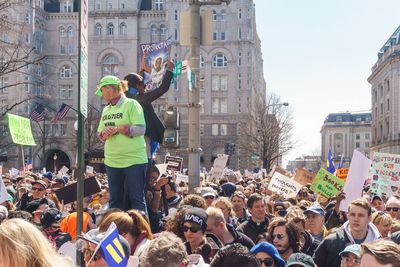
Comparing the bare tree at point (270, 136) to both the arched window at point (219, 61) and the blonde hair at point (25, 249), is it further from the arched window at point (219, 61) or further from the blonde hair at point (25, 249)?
the blonde hair at point (25, 249)

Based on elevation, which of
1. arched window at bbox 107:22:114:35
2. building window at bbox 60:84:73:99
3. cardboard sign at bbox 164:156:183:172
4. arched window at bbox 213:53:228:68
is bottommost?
cardboard sign at bbox 164:156:183:172

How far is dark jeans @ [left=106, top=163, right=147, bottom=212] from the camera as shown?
631 cm

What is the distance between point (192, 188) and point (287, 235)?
461 cm

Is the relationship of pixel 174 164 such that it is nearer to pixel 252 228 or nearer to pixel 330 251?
pixel 252 228

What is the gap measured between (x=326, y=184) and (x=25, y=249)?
9.71 m

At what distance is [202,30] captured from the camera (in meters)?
10.3

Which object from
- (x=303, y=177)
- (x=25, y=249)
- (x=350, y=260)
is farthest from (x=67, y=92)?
(x=25, y=249)

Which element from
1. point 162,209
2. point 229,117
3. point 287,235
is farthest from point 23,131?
point 229,117

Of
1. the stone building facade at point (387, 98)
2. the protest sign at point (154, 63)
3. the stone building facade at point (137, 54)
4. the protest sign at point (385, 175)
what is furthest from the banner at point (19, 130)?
the stone building facade at point (387, 98)

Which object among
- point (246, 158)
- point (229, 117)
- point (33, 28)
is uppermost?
point (33, 28)

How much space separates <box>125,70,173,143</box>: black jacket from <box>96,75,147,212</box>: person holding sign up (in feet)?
2.03

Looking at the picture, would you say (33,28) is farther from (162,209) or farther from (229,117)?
(162,209)

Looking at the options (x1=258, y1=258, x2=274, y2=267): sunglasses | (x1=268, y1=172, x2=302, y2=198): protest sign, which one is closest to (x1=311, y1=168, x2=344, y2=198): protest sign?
(x1=268, y1=172, x2=302, y2=198): protest sign

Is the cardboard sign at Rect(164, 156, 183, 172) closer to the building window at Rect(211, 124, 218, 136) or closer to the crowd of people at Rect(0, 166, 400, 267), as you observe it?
the crowd of people at Rect(0, 166, 400, 267)
